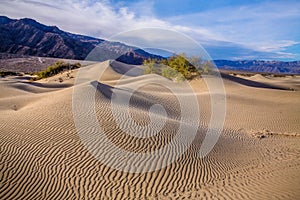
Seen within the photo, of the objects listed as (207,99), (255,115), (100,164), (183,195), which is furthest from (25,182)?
(207,99)

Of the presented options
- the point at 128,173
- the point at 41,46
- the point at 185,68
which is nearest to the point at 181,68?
the point at 185,68

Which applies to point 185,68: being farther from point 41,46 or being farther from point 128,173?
point 41,46

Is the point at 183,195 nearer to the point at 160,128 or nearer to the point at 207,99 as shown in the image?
the point at 160,128

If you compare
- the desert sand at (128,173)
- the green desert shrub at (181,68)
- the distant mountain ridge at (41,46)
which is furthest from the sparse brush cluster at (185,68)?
the distant mountain ridge at (41,46)

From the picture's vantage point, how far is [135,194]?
23.0ft

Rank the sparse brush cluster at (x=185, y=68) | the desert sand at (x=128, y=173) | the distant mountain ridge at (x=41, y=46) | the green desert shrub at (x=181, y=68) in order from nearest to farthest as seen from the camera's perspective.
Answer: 1. the desert sand at (x=128, y=173)
2. the sparse brush cluster at (x=185, y=68)
3. the green desert shrub at (x=181, y=68)
4. the distant mountain ridge at (x=41, y=46)

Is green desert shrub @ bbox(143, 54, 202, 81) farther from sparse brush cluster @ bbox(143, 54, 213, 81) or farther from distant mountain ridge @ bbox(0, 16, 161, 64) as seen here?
distant mountain ridge @ bbox(0, 16, 161, 64)

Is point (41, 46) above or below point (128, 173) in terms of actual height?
above

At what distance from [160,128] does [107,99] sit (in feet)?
17.4

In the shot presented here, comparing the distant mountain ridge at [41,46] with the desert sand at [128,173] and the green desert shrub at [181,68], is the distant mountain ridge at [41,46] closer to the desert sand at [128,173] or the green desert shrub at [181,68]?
the green desert shrub at [181,68]

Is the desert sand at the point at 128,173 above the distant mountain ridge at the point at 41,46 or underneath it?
underneath

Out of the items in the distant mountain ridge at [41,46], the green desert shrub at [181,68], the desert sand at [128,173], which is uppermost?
the distant mountain ridge at [41,46]

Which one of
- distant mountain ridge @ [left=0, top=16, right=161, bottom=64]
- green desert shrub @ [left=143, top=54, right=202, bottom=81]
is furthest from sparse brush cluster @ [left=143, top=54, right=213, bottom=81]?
distant mountain ridge @ [left=0, top=16, right=161, bottom=64]

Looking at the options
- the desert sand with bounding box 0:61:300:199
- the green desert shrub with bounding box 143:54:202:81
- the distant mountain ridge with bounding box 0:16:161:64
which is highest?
the distant mountain ridge with bounding box 0:16:161:64
